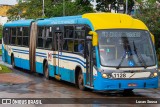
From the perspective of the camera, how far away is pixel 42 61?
2447 cm

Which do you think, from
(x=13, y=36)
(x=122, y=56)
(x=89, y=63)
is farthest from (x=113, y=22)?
(x=13, y=36)

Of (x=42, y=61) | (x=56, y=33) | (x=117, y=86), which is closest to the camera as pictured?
(x=117, y=86)

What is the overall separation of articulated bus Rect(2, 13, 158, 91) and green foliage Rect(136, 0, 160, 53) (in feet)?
54.2

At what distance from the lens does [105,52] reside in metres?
17.1

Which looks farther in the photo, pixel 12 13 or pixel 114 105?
pixel 12 13

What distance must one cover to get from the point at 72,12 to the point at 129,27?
5105cm

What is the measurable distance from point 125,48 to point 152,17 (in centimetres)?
2117

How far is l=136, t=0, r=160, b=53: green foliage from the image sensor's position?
37.4 metres

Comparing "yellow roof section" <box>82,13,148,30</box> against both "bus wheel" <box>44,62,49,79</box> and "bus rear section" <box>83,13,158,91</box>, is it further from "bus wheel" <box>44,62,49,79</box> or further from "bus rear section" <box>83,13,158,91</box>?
"bus wheel" <box>44,62,49,79</box>

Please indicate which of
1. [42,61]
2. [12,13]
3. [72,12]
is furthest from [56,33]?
[12,13]

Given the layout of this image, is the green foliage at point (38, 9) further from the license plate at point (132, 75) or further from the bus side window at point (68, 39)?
the license plate at point (132, 75)

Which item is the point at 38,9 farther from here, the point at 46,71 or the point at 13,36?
the point at 46,71

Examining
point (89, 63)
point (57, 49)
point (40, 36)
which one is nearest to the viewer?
point (89, 63)

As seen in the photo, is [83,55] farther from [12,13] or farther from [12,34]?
[12,13]
